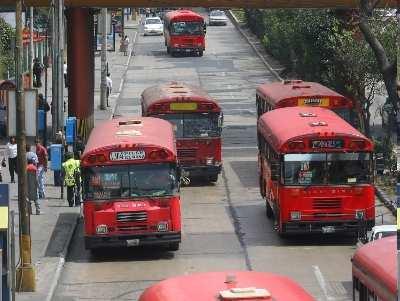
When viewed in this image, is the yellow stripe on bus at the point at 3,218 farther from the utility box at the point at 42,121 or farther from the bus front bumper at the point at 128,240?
the utility box at the point at 42,121

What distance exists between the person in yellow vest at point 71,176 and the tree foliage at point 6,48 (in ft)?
85.8

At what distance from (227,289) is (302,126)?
602 inches

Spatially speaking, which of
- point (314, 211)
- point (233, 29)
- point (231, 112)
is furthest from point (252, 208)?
point (233, 29)

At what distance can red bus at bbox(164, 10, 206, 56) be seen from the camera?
7856cm

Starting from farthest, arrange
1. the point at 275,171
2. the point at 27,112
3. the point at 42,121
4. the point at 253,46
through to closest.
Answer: the point at 253,46 < the point at 42,121 < the point at 275,171 < the point at 27,112

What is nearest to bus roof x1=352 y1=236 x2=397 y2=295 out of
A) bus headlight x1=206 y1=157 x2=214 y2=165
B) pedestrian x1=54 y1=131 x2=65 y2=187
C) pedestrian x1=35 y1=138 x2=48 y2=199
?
pedestrian x1=35 y1=138 x2=48 y2=199

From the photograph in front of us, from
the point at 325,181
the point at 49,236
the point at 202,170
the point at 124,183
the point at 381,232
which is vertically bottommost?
the point at 49,236

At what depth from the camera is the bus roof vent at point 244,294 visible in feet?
39.0

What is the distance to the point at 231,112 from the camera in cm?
5534

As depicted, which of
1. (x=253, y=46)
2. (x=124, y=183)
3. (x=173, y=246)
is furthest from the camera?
(x=253, y=46)

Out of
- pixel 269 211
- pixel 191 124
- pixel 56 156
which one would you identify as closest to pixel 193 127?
pixel 191 124

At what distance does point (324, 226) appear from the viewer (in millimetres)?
26656

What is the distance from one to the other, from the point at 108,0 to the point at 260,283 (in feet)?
105

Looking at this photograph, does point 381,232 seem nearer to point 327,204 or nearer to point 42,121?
point 327,204
